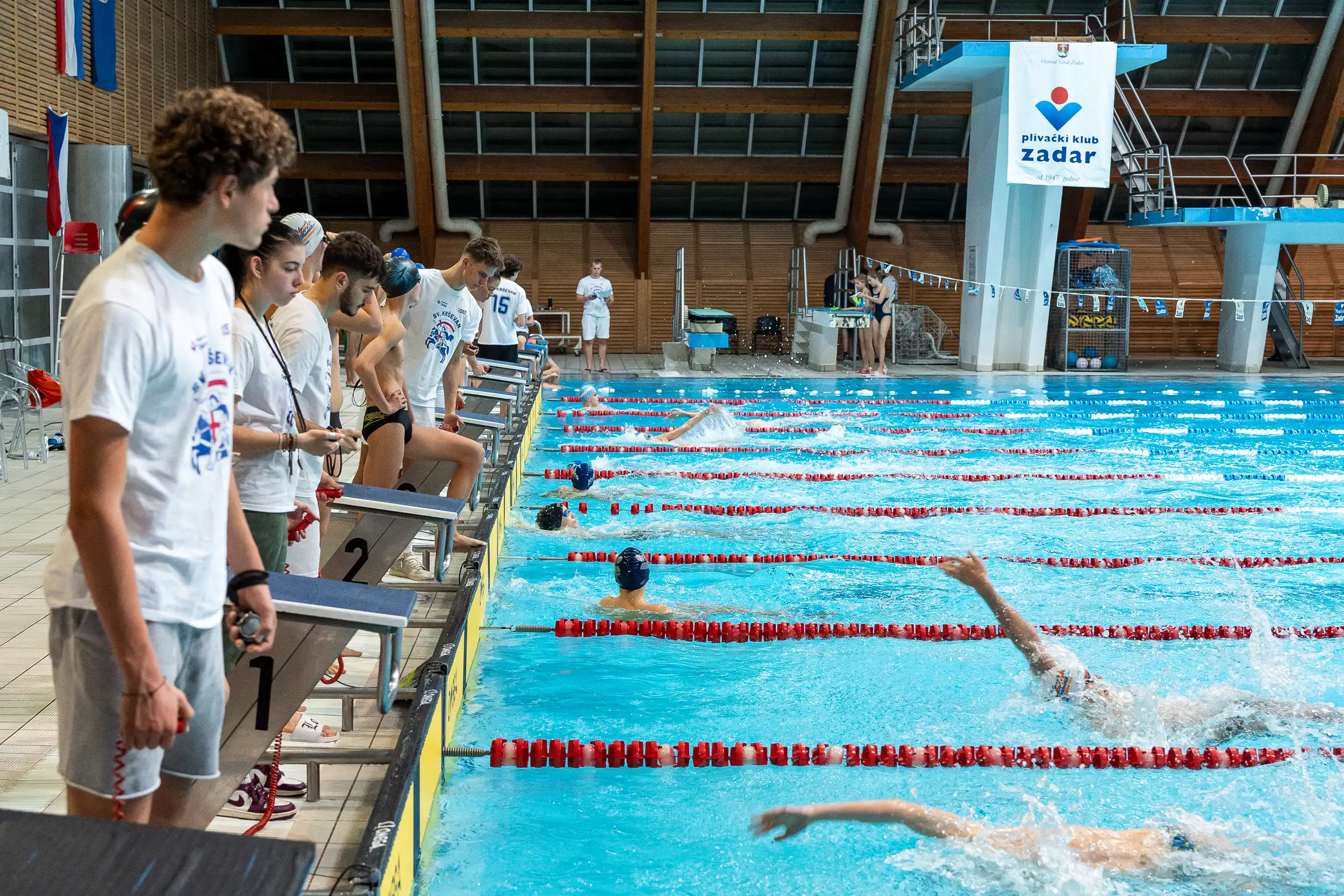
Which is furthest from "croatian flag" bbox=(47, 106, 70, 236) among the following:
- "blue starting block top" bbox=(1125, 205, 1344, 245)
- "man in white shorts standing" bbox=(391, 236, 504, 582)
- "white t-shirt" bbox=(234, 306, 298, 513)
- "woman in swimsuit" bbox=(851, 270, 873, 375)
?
"blue starting block top" bbox=(1125, 205, 1344, 245)

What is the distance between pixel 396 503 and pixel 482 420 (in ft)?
8.73

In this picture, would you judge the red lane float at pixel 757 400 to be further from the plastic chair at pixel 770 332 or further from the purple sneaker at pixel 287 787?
the purple sneaker at pixel 287 787

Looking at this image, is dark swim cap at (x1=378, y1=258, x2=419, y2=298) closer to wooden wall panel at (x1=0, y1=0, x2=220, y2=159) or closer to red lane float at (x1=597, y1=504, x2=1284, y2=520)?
red lane float at (x1=597, y1=504, x2=1284, y2=520)

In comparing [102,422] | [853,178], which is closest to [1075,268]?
[853,178]

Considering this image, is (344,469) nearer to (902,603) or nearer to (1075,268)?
(902,603)

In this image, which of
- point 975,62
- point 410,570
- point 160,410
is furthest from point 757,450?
point 975,62

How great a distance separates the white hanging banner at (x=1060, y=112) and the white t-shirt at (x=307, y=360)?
484 inches

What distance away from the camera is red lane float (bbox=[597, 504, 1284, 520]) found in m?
7.15

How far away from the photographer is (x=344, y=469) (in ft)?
26.2

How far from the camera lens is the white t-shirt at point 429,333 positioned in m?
5.36

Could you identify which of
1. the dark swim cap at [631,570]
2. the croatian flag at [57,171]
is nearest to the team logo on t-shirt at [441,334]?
the dark swim cap at [631,570]

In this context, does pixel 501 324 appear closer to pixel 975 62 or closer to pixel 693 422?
pixel 693 422

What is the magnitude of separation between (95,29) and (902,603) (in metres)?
9.94

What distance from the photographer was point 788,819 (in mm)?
2391
